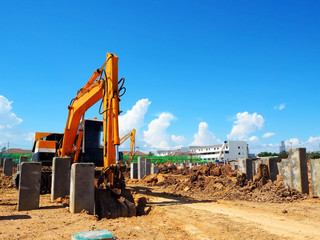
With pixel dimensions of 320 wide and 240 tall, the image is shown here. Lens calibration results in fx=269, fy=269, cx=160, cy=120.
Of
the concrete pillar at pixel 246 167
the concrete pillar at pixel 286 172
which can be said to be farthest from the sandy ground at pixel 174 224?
the concrete pillar at pixel 246 167

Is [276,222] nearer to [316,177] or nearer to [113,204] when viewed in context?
[113,204]

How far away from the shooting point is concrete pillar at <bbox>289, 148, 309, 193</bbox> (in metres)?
11.7

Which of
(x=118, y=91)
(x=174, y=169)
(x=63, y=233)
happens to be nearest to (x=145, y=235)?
(x=63, y=233)

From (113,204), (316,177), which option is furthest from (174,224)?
(316,177)

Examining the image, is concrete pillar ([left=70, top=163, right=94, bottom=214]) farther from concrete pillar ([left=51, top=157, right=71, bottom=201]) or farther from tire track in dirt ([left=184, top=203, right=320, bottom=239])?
tire track in dirt ([left=184, top=203, right=320, bottom=239])

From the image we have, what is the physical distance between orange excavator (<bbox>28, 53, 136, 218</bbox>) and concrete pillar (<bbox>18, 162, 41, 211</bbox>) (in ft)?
6.10

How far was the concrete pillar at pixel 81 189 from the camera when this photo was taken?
23.5ft

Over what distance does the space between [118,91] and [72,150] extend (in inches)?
189

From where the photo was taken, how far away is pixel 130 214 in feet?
23.8

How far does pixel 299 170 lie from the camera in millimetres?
11680

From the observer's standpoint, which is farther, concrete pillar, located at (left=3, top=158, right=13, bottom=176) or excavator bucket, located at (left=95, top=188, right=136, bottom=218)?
concrete pillar, located at (left=3, top=158, right=13, bottom=176)

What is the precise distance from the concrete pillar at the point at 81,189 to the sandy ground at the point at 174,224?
1.19 ft

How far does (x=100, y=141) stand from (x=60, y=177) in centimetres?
379

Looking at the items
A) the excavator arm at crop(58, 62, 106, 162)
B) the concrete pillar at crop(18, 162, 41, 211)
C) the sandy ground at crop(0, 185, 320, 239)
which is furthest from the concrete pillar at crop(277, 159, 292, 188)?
the concrete pillar at crop(18, 162, 41, 211)
